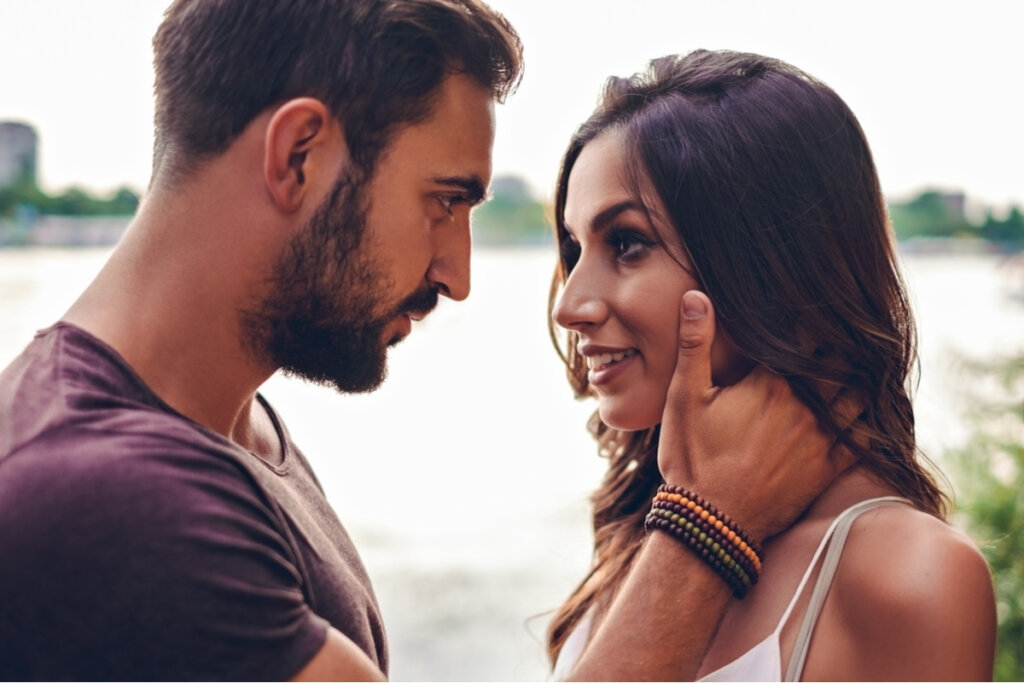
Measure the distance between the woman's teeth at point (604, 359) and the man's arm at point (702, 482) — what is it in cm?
Result: 12

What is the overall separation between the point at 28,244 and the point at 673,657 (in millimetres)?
4528

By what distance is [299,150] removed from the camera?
66.7 inches

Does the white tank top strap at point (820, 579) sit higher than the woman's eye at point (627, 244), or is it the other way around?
the woman's eye at point (627, 244)

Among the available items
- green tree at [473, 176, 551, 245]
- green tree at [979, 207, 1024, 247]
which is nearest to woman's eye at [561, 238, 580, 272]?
green tree at [473, 176, 551, 245]

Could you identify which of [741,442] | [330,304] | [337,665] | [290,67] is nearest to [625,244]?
[741,442]

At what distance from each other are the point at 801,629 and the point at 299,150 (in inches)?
45.1

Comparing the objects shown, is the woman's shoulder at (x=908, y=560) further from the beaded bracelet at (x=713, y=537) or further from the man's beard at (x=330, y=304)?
the man's beard at (x=330, y=304)

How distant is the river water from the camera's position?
3959 millimetres

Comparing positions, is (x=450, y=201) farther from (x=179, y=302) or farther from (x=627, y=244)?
(x=179, y=302)

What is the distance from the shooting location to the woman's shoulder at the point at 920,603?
1.51m

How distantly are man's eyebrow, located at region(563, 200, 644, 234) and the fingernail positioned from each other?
193mm

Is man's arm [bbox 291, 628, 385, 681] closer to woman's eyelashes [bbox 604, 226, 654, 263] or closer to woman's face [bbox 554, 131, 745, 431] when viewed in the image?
woman's face [bbox 554, 131, 745, 431]

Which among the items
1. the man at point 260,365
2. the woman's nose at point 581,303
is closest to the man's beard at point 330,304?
the man at point 260,365

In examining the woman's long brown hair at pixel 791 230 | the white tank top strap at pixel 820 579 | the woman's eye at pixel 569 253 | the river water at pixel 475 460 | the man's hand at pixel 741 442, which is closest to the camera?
the white tank top strap at pixel 820 579
